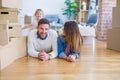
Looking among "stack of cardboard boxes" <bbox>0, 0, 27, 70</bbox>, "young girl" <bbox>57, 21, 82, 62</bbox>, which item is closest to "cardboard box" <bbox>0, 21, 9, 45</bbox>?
"stack of cardboard boxes" <bbox>0, 0, 27, 70</bbox>

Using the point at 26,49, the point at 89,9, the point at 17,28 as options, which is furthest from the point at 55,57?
the point at 89,9

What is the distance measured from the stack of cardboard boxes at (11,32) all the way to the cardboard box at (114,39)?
5.63 ft

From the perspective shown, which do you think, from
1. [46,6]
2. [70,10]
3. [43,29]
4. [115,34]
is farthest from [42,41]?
[46,6]

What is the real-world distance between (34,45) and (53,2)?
5405 millimetres

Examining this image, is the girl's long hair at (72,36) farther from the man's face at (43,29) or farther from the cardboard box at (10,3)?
the cardboard box at (10,3)

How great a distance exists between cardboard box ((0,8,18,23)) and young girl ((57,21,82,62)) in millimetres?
651

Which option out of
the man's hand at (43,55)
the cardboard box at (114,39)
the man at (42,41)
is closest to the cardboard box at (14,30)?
the man at (42,41)

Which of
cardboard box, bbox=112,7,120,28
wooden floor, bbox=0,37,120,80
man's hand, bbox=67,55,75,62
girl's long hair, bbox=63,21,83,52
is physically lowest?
wooden floor, bbox=0,37,120,80

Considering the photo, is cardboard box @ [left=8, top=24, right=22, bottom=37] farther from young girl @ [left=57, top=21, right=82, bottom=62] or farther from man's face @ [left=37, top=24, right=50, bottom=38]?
young girl @ [left=57, top=21, right=82, bottom=62]

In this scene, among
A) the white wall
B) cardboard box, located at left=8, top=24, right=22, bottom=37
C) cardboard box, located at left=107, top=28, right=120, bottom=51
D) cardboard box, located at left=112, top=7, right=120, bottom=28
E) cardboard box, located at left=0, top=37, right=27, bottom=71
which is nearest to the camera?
cardboard box, located at left=0, top=37, right=27, bottom=71

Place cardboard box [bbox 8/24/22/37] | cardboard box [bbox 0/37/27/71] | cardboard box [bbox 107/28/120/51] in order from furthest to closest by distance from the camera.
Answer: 1. cardboard box [bbox 107/28/120/51]
2. cardboard box [bbox 8/24/22/37]
3. cardboard box [bbox 0/37/27/71]

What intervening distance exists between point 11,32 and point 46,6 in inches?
209

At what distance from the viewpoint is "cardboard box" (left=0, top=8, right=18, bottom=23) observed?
298 cm

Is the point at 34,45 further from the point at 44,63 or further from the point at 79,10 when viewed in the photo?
the point at 79,10
